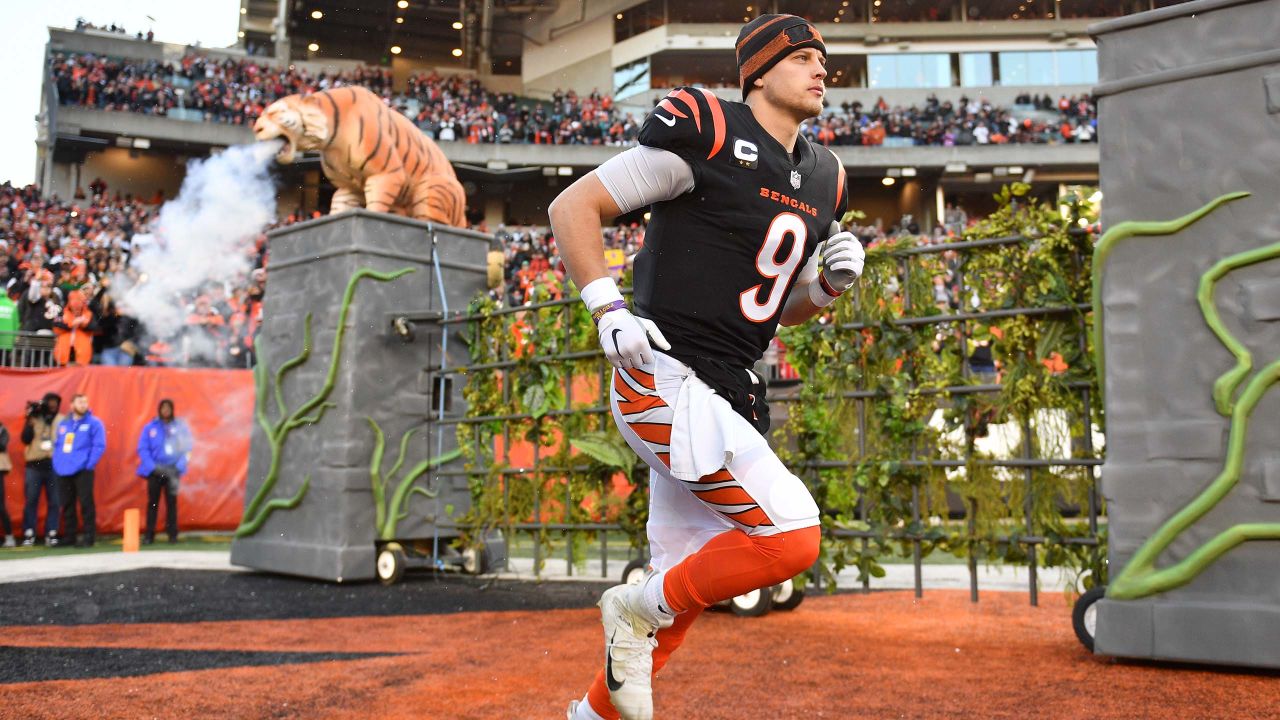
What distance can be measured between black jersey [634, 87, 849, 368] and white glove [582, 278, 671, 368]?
145 mm

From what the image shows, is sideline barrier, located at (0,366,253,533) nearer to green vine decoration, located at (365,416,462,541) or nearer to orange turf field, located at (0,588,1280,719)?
green vine decoration, located at (365,416,462,541)

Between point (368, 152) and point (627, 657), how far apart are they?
6616 mm

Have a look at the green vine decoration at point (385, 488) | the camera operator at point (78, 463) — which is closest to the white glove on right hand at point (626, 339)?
the green vine decoration at point (385, 488)

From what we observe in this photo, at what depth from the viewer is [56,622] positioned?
207 inches

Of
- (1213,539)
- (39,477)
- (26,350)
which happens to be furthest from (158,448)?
(1213,539)

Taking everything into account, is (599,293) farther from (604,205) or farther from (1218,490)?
(1218,490)

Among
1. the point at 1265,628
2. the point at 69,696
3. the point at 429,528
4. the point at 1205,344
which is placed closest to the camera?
the point at 69,696

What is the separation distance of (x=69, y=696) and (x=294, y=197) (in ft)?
101

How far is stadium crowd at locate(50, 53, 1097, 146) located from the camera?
3039 centimetres

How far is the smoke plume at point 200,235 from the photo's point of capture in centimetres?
1606

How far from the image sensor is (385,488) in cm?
745

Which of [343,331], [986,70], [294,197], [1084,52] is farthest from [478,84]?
[343,331]

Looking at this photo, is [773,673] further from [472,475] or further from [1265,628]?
[472,475]

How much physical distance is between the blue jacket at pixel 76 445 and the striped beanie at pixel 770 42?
389 inches
